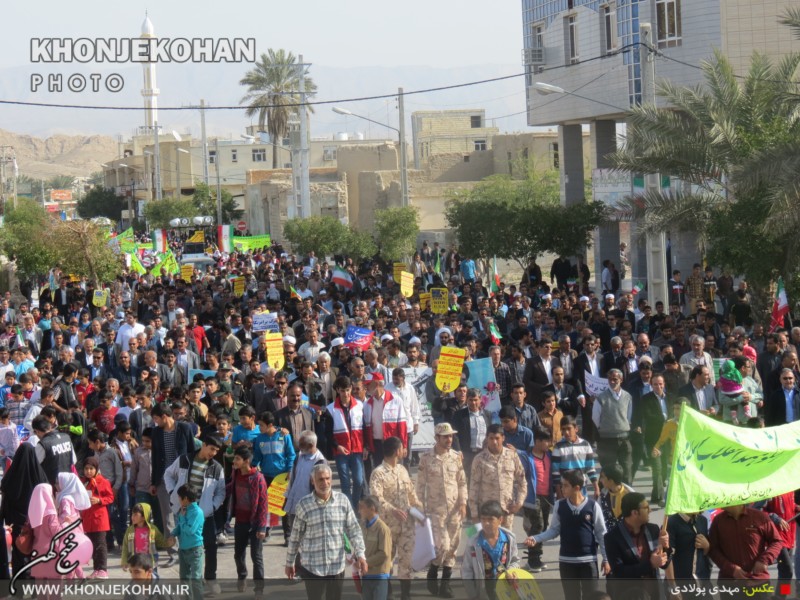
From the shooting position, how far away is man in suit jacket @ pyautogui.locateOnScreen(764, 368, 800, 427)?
11.5 meters

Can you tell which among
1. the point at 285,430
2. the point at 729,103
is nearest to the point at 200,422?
the point at 285,430

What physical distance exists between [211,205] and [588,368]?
66.5 metres

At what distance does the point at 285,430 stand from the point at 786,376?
4655 millimetres

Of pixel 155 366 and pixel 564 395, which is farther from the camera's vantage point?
pixel 155 366

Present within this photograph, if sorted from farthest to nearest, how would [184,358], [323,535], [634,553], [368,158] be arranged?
[368,158], [184,358], [323,535], [634,553]

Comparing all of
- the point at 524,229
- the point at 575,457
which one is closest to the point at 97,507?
the point at 575,457

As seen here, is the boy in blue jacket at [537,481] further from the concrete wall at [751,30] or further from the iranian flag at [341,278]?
the concrete wall at [751,30]

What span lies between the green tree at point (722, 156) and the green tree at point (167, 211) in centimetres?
5676

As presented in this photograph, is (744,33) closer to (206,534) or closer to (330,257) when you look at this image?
(330,257)

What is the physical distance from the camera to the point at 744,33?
1195 inches

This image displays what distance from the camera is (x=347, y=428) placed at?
11930mm

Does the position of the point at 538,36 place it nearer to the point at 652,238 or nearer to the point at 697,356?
the point at 652,238

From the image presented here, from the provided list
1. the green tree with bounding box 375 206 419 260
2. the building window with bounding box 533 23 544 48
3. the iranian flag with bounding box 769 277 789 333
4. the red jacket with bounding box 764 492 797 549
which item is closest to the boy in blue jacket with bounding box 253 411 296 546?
the red jacket with bounding box 764 492 797 549

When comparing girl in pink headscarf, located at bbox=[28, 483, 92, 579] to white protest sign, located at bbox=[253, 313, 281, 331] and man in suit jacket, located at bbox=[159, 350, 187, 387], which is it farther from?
white protest sign, located at bbox=[253, 313, 281, 331]
